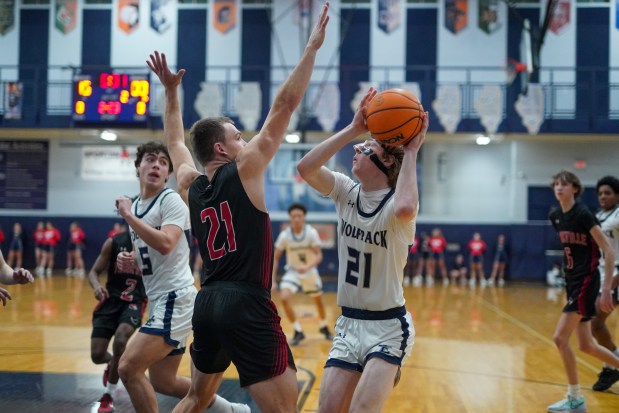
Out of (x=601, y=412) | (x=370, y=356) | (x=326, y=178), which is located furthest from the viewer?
(x=601, y=412)

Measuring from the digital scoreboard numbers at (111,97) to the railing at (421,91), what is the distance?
85 cm

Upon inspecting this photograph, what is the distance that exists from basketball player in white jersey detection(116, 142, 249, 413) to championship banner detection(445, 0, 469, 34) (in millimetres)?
19351

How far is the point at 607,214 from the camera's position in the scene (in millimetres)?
6637

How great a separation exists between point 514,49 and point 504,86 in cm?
298

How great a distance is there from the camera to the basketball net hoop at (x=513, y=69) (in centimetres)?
1856

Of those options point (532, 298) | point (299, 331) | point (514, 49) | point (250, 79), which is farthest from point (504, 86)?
point (299, 331)

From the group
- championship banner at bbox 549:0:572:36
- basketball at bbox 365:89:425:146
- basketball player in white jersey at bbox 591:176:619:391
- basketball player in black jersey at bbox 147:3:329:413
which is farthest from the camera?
championship banner at bbox 549:0:572:36

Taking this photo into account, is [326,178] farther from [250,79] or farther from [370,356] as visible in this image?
[250,79]

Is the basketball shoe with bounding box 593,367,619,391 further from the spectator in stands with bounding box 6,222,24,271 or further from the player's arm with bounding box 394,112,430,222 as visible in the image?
the spectator in stands with bounding box 6,222,24,271

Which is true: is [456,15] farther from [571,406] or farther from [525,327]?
[571,406]

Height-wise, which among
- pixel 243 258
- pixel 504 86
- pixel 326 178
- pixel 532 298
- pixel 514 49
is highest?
pixel 514 49

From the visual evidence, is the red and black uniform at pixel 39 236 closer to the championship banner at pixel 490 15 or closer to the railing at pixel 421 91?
the railing at pixel 421 91

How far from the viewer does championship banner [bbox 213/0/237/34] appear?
74.1ft

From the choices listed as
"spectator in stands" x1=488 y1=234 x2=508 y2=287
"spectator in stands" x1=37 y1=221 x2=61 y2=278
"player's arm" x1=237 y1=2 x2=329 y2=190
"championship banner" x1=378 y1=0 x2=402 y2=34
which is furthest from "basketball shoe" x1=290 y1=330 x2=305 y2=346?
"championship banner" x1=378 y1=0 x2=402 y2=34
